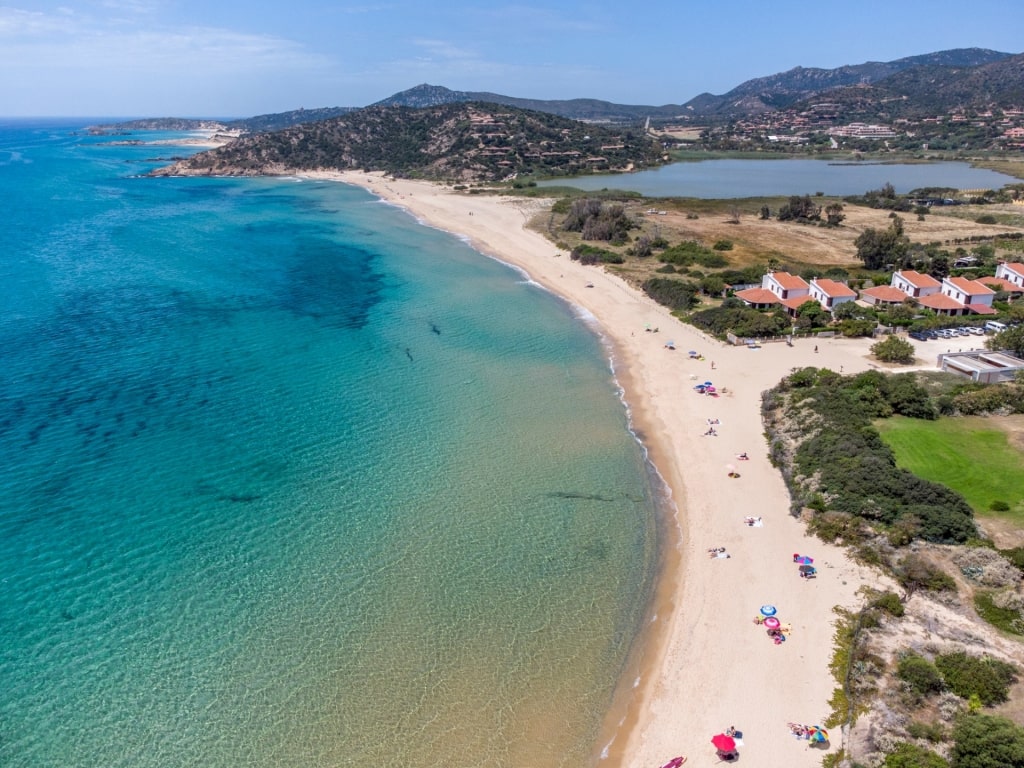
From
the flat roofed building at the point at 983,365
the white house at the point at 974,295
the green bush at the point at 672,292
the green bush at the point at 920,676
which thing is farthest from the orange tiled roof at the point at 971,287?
the green bush at the point at 920,676

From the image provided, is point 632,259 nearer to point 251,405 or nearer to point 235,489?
point 251,405

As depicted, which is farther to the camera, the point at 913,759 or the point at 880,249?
the point at 880,249

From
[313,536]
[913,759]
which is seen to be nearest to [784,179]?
[313,536]

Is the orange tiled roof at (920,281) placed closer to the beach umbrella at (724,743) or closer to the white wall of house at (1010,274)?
the white wall of house at (1010,274)

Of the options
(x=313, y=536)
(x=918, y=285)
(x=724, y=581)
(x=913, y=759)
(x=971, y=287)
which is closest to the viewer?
(x=913, y=759)

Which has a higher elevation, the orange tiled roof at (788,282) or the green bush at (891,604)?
the orange tiled roof at (788,282)

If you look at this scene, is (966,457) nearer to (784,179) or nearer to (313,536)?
(313,536)

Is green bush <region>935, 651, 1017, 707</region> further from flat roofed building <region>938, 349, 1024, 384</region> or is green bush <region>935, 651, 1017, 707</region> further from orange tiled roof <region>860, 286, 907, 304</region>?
orange tiled roof <region>860, 286, 907, 304</region>
